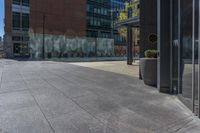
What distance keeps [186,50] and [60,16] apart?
50347mm

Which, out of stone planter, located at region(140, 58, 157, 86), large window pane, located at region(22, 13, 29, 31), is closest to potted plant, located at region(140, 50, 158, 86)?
stone planter, located at region(140, 58, 157, 86)

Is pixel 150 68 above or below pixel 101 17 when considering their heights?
below

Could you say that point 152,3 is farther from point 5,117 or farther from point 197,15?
point 5,117

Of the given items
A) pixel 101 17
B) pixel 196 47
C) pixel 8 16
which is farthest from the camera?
pixel 101 17

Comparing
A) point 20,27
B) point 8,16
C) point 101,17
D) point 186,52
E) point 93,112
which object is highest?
point 101,17

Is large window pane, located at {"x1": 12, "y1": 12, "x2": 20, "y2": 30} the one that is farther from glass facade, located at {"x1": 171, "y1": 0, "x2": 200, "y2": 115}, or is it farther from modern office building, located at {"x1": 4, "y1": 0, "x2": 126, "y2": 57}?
glass facade, located at {"x1": 171, "y1": 0, "x2": 200, "y2": 115}

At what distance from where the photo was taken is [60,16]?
2137 inches

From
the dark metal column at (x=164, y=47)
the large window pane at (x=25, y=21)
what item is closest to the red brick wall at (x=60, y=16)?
the large window pane at (x=25, y=21)

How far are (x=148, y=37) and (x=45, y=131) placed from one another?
8483 mm

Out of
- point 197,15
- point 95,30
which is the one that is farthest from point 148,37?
point 95,30

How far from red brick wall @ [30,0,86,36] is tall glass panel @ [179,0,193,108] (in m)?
45.0

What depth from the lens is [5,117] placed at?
5.24 meters

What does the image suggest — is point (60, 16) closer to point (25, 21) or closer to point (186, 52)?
point (25, 21)

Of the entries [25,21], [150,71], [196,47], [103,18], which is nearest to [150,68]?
[150,71]
